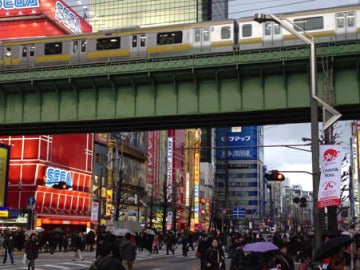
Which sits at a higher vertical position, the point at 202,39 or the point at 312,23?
the point at 312,23

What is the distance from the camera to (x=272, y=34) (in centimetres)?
3234

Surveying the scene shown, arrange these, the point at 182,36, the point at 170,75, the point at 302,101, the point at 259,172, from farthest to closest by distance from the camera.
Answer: the point at 259,172 → the point at 182,36 → the point at 170,75 → the point at 302,101

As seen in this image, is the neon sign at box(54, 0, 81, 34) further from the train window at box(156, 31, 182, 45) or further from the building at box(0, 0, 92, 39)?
the train window at box(156, 31, 182, 45)

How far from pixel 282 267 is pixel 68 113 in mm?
23008

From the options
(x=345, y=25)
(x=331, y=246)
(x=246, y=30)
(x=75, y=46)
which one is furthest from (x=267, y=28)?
(x=331, y=246)

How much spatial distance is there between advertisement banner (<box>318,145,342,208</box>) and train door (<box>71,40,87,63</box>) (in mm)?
25468

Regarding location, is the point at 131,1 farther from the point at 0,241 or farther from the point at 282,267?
the point at 282,267

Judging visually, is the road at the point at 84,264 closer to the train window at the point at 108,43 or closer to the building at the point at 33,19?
the train window at the point at 108,43

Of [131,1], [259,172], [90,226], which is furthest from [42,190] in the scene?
[259,172]

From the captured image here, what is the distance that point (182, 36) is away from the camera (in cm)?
3425

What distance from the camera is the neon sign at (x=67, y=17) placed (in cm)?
7031

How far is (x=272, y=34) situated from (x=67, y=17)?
45504 mm

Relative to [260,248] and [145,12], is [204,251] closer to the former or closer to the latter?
[260,248]

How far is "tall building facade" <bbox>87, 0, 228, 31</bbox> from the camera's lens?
146 meters
